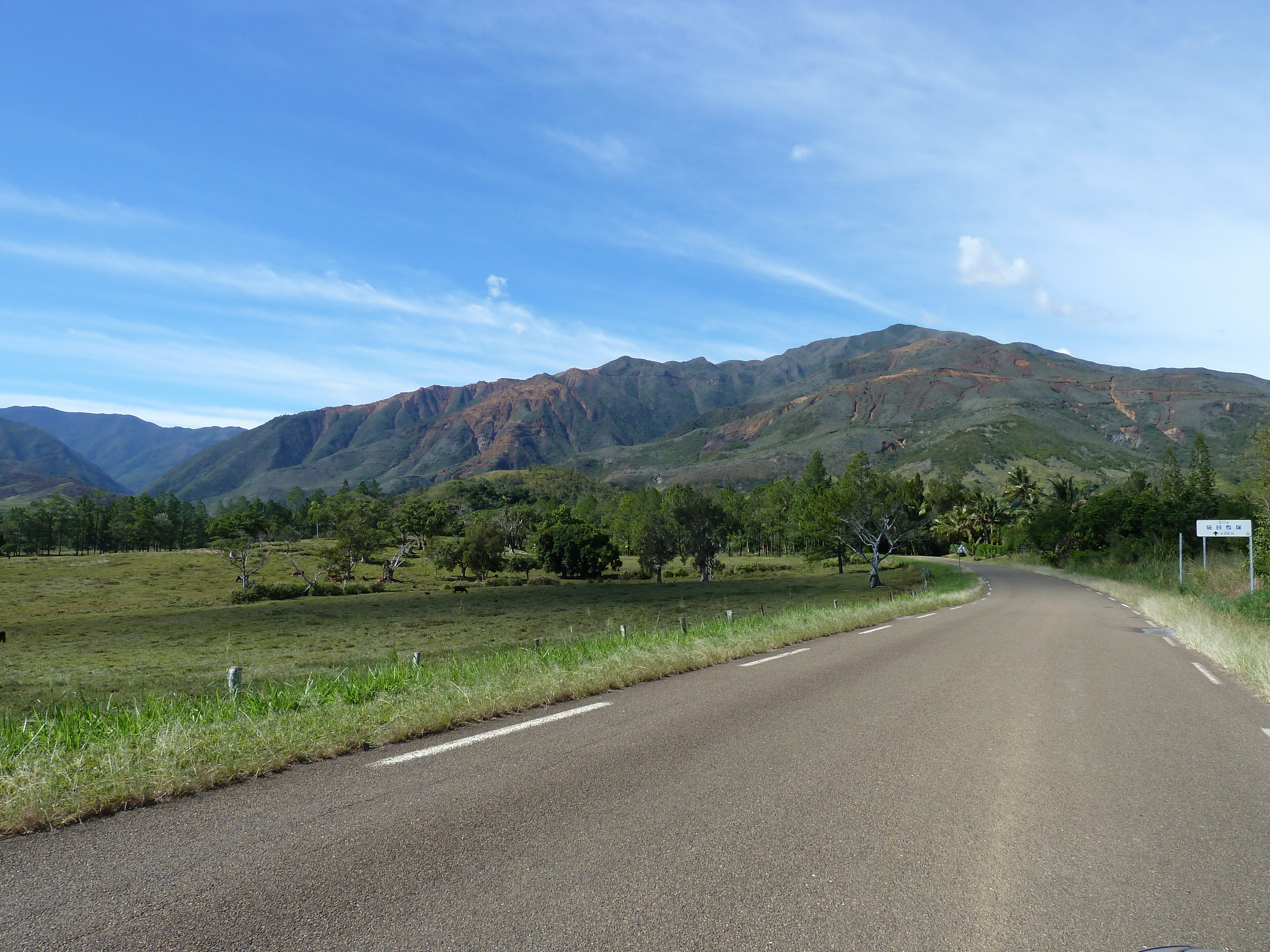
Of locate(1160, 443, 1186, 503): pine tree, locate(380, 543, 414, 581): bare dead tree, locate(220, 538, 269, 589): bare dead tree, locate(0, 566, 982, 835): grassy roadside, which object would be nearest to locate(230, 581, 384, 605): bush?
locate(220, 538, 269, 589): bare dead tree

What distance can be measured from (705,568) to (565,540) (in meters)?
20.5

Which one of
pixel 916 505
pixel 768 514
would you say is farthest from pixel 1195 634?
pixel 768 514

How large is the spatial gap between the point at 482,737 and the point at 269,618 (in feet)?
198

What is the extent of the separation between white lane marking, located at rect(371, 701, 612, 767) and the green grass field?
3774 millimetres

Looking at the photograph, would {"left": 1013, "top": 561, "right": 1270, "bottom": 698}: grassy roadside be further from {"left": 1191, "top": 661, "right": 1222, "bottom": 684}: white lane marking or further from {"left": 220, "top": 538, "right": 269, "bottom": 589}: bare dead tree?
{"left": 220, "top": 538, "right": 269, "bottom": 589}: bare dead tree

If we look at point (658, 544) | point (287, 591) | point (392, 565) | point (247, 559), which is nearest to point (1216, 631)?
point (658, 544)

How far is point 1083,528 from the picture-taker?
69062 millimetres

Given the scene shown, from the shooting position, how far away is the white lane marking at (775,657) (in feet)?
38.5

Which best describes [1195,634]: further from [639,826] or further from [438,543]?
[438,543]

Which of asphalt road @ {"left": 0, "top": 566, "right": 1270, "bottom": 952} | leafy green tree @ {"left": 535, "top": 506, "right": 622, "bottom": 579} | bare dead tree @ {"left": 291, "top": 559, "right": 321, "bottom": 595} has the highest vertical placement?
asphalt road @ {"left": 0, "top": 566, "right": 1270, "bottom": 952}

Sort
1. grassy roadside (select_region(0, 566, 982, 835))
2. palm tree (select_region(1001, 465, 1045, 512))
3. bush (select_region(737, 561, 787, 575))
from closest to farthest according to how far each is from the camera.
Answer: grassy roadside (select_region(0, 566, 982, 835)) → bush (select_region(737, 561, 787, 575)) → palm tree (select_region(1001, 465, 1045, 512))

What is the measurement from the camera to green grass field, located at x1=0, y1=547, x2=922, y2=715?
31.4m

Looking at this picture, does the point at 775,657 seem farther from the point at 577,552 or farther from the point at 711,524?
the point at 577,552

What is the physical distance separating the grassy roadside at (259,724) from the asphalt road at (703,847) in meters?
0.28
